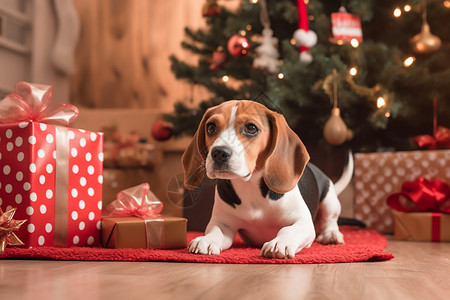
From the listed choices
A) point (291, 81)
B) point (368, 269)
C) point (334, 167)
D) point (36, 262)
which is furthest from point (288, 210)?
point (334, 167)

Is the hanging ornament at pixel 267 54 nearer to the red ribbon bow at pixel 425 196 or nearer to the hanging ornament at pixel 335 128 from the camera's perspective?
the hanging ornament at pixel 335 128

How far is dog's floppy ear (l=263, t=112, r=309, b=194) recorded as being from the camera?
1344 mm

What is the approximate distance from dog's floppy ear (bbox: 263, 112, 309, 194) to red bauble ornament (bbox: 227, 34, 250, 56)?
1.22 meters

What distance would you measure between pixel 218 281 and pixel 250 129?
48 cm

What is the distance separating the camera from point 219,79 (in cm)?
284

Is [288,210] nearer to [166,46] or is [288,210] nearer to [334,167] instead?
[334,167]

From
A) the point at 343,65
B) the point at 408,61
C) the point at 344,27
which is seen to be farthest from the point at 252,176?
the point at 408,61

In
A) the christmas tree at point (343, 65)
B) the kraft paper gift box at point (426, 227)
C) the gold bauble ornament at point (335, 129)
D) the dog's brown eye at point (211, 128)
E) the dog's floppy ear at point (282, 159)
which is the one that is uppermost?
the christmas tree at point (343, 65)

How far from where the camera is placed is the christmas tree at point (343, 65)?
2.41 meters

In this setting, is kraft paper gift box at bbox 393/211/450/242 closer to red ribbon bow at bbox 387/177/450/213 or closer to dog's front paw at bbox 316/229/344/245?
red ribbon bow at bbox 387/177/450/213

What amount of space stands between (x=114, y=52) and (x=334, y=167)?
232 cm

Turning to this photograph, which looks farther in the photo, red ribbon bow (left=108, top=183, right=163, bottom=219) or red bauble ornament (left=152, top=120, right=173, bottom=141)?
red bauble ornament (left=152, top=120, right=173, bottom=141)

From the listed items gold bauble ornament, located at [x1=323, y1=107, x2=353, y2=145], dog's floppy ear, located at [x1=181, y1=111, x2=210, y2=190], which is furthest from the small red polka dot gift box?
gold bauble ornament, located at [x1=323, y1=107, x2=353, y2=145]

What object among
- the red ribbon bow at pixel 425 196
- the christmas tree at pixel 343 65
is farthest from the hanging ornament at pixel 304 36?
the red ribbon bow at pixel 425 196
